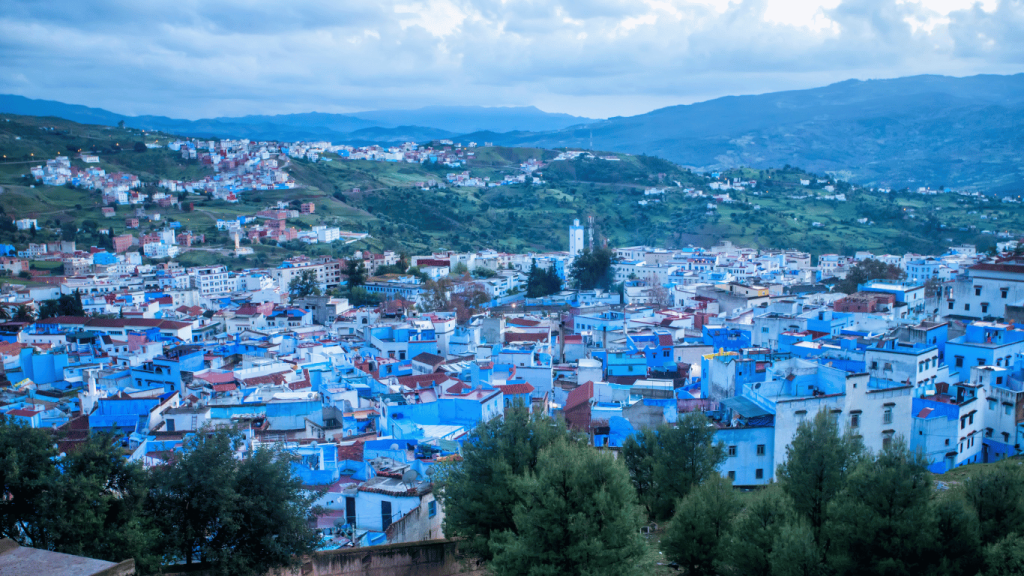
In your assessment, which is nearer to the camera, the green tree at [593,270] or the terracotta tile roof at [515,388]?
the terracotta tile roof at [515,388]

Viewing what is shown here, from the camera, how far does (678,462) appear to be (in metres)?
11.4

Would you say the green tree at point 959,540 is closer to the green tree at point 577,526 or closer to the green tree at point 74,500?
the green tree at point 577,526

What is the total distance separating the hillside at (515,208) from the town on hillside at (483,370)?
2328cm

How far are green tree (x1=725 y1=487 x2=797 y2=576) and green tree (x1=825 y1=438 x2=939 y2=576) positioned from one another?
1.77ft

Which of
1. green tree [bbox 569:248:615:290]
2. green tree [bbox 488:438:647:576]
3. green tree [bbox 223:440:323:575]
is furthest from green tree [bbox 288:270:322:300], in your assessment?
green tree [bbox 488:438:647:576]

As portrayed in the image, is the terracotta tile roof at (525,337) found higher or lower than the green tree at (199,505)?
lower

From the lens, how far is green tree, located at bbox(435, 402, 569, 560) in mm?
9289

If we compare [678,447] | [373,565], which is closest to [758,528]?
[678,447]

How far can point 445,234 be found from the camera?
66250 millimetres

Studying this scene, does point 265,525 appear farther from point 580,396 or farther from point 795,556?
point 580,396

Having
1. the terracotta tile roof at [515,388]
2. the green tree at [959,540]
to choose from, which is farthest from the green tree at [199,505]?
the terracotta tile roof at [515,388]

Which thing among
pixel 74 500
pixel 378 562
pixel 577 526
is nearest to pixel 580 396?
pixel 378 562

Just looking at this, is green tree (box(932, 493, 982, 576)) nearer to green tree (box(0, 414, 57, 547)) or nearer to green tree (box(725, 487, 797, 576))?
green tree (box(725, 487, 797, 576))

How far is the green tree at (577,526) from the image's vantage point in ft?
25.1
